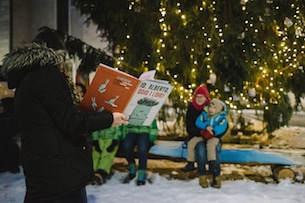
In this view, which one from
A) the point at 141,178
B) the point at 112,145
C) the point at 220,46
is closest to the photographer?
the point at 141,178

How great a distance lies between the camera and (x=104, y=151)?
509 centimetres

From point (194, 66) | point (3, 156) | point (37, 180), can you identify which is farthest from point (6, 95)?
point (37, 180)

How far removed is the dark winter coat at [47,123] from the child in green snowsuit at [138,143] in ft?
9.80

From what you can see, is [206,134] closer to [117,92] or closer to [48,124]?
[117,92]

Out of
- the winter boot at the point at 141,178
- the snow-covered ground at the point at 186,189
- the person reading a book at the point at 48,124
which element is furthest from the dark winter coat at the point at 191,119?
the person reading a book at the point at 48,124

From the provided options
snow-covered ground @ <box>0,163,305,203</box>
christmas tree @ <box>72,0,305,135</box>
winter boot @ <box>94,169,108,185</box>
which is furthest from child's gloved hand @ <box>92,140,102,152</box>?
christmas tree @ <box>72,0,305,135</box>

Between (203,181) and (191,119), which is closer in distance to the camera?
(203,181)

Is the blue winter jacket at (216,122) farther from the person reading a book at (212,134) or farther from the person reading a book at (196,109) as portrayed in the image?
the person reading a book at (196,109)

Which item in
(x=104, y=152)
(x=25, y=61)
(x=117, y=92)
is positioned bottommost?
(x=104, y=152)

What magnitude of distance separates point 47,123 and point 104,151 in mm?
3199

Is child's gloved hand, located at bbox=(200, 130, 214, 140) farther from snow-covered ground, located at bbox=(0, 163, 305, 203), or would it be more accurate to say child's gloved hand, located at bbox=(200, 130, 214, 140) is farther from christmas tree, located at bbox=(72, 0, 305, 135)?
christmas tree, located at bbox=(72, 0, 305, 135)

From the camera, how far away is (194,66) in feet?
19.7

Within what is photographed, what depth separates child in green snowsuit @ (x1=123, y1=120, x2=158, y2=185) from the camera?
16.6 feet

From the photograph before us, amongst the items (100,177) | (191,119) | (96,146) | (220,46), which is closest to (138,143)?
(96,146)
